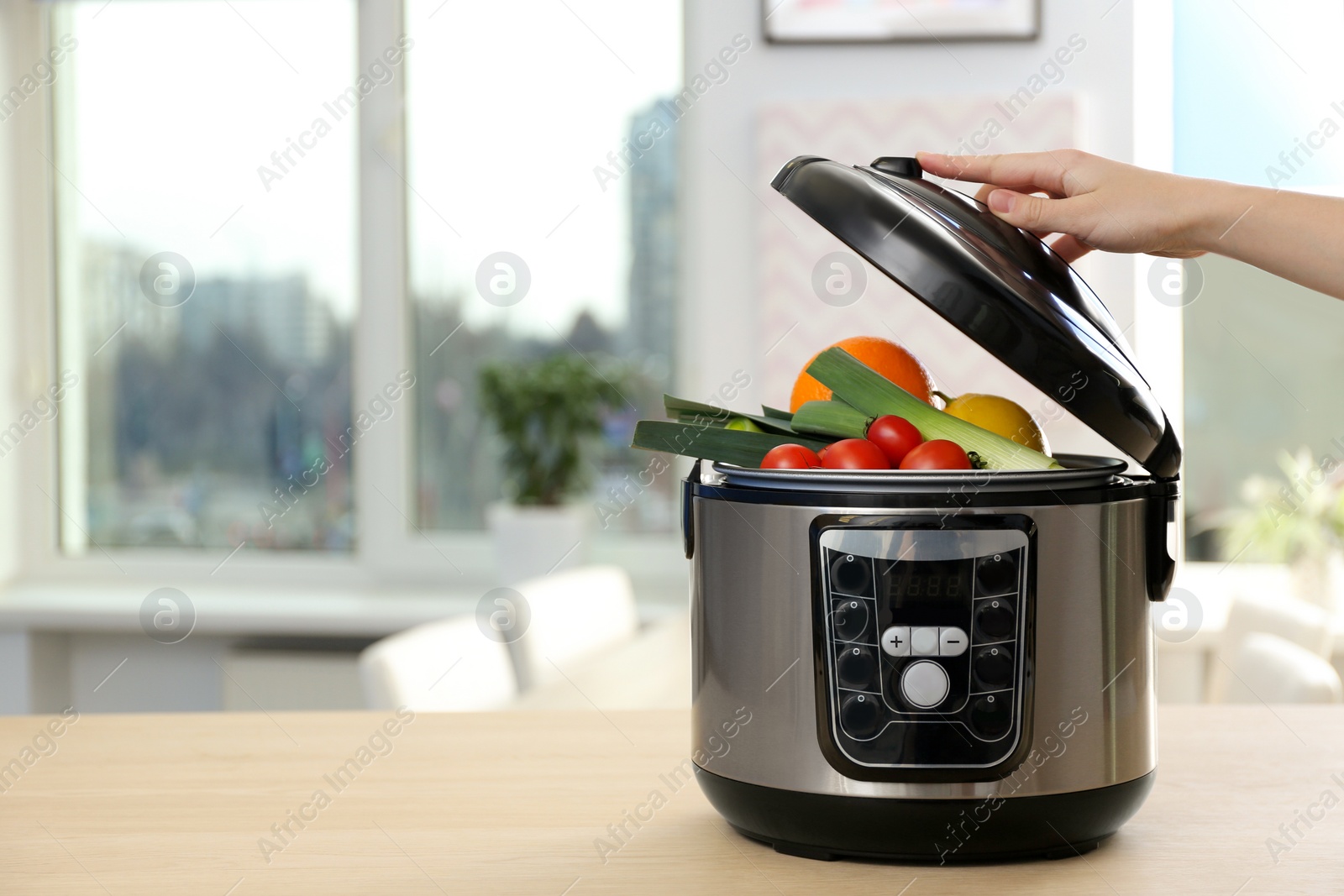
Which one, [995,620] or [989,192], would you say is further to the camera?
[989,192]

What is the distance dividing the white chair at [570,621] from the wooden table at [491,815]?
35.5 inches

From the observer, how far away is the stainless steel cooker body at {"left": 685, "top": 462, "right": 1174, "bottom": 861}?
50 cm

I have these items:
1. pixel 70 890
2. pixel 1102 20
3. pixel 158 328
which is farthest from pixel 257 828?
pixel 158 328

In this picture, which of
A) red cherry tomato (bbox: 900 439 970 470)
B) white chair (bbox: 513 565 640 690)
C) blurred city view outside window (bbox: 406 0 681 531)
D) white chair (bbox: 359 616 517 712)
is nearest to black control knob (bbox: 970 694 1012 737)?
red cherry tomato (bbox: 900 439 970 470)

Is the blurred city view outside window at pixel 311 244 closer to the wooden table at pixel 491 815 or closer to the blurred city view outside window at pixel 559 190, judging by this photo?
the blurred city view outside window at pixel 559 190

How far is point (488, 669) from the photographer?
156 cm

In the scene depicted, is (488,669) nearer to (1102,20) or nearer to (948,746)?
(948,746)

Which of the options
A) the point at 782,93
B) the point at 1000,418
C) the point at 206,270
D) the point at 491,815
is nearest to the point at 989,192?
the point at 1000,418

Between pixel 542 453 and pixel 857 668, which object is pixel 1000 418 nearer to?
pixel 857 668

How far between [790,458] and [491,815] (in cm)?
25

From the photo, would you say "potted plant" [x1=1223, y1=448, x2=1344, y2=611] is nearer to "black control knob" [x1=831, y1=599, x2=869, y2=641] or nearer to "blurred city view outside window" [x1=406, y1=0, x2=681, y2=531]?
"blurred city view outside window" [x1=406, y1=0, x2=681, y2=531]

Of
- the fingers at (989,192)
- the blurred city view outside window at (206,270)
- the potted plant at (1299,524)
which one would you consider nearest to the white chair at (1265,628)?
the potted plant at (1299,524)

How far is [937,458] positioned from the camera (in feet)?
1.68

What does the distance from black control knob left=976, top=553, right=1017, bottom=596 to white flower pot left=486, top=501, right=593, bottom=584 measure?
204cm
